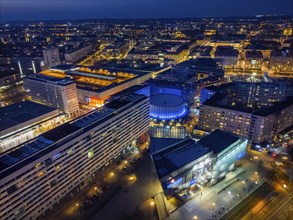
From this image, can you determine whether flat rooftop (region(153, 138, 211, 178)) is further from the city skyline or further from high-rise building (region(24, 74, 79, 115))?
high-rise building (region(24, 74, 79, 115))

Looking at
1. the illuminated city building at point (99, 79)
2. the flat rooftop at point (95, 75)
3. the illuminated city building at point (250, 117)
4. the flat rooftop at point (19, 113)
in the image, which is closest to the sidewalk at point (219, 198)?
the illuminated city building at point (250, 117)

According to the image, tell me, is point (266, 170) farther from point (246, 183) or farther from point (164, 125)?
point (164, 125)

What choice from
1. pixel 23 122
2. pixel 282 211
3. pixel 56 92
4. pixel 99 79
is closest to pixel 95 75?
pixel 99 79

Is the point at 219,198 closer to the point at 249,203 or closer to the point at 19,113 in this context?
the point at 249,203

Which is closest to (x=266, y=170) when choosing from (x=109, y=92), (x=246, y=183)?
(x=246, y=183)

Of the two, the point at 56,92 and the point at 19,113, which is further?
the point at 56,92

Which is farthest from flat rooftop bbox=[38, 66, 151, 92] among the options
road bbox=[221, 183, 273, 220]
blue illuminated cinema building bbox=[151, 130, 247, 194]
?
Result: road bbox=[221, 183, 273, 220]

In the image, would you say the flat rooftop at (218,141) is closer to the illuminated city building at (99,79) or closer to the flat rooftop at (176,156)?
the flat rooftop at (176,156)
